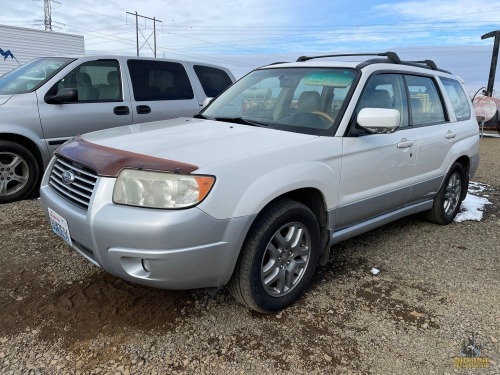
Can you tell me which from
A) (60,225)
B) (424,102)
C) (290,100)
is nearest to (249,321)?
(60,225)

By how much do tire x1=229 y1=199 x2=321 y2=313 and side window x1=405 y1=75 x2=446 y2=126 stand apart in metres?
1.77

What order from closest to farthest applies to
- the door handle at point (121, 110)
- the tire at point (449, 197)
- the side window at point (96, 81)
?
1. the tire at point (449, 197)
2. the side window at point (96, 81)
3. the door handle at point (121, 110)

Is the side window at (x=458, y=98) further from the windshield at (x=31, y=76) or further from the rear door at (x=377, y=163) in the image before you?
the windshield at (x=31, y=76)

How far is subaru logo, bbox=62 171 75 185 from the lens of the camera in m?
2.70

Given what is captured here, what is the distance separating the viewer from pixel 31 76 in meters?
5.41

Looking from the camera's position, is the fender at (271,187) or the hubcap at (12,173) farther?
the hubcap at (12,173)

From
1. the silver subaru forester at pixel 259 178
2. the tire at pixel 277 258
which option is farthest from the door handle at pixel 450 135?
the tire at pixel 277 258

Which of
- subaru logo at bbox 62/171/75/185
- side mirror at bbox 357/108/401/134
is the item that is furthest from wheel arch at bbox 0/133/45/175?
side mirror at bbox 357/108/401/134

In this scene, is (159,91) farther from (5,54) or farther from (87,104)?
(5,54)

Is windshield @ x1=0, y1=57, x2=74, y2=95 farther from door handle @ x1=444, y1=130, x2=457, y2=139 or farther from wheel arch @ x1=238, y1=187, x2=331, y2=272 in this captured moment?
door handle @ x1=444, y1=130, x2=457, y2=139

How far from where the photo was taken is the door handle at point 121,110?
5662 millimetres

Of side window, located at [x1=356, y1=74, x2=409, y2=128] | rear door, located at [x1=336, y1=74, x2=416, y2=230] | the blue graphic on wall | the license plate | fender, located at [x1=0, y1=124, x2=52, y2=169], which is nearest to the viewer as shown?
the license plate

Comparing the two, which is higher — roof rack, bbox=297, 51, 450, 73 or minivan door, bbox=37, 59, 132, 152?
roof rack, bbox=297, 51, 450, 73

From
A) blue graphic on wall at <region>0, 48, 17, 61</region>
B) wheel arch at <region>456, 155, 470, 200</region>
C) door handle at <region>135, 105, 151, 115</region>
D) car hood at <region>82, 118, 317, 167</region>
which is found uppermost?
blue graphic on wall at <region>0, 48, 17, 61</region>
